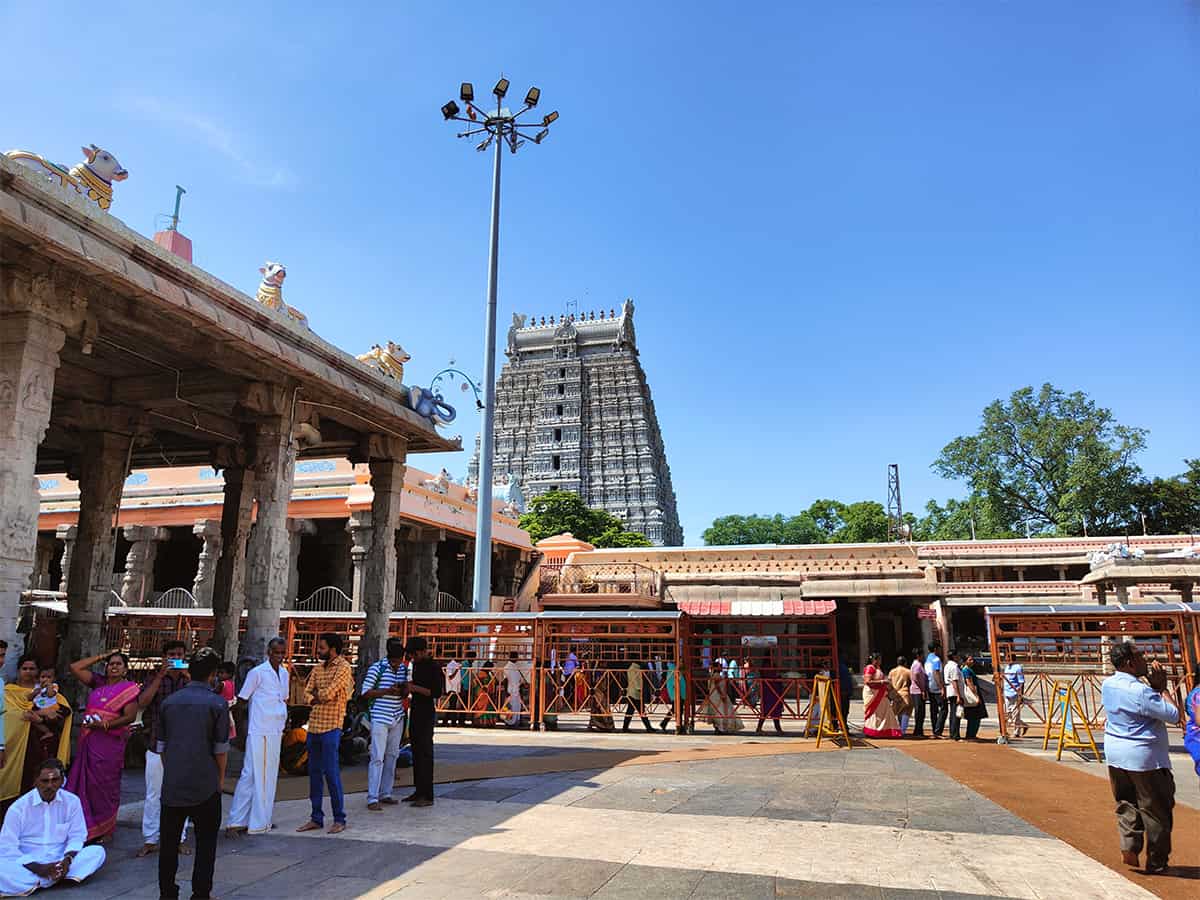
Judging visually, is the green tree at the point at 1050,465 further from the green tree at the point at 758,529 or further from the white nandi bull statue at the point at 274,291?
the white nandi bull statue at the point at 274,291

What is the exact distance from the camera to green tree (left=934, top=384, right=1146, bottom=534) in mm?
40875

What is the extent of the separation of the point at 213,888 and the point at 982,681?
23951mm

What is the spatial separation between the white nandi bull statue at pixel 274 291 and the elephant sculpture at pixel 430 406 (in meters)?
2.25

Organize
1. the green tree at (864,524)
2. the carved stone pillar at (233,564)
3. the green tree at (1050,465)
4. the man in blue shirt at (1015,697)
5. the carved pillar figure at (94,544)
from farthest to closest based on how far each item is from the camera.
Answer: the green tree at (864,524), the green tree at (1050,465), the man in blue shirt at (1015,697), the carved stone pillar at (233,564), the carved pillar figure at (94,544)

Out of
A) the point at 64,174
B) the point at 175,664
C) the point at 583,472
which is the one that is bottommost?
the point at 175,664

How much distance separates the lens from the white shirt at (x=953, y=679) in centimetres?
1209

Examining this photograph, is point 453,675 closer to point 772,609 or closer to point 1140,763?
point 772,609

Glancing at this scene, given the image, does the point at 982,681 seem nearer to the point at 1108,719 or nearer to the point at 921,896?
the point at 1108,719

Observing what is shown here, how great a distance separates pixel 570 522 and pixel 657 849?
158 ft

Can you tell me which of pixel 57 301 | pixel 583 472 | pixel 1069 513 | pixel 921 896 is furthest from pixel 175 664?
pixel 583 472

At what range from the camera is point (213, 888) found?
4664mm

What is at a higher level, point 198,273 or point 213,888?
point 198,273

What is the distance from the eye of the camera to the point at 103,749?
5449 millimetres

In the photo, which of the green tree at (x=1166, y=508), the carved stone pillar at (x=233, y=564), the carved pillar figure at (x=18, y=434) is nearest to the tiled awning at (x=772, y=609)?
the carved stone pillar at (x=233, y=564)
